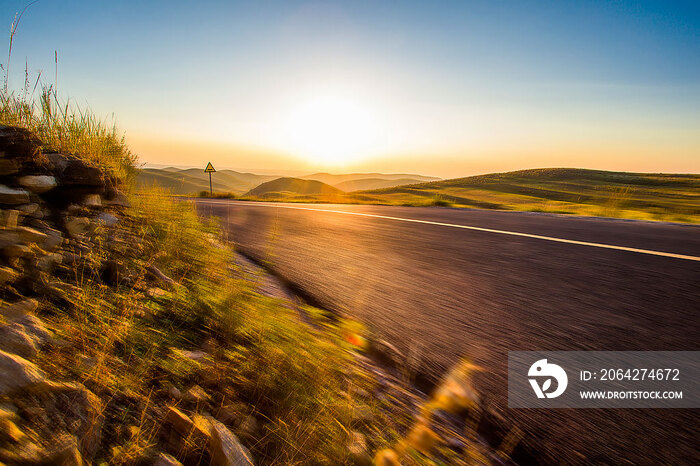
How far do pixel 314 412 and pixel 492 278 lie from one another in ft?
7.32

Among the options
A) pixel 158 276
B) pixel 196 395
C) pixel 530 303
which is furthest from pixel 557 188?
pixel 196 395

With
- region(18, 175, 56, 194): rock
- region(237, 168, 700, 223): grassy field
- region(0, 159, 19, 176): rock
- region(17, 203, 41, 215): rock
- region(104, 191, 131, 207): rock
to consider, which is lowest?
region(17, 203, 41, 215): rock

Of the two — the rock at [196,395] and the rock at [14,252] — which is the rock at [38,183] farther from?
the rock at [196,395]

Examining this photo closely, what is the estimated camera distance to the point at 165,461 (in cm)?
95

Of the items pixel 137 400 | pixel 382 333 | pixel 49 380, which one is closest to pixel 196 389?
pixel 137 400

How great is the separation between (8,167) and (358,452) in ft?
8.93

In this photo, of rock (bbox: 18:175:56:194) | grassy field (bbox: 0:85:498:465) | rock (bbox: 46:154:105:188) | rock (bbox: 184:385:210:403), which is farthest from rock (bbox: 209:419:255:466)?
rock (bbox: 46:154:105:188)

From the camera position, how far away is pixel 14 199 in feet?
6.29

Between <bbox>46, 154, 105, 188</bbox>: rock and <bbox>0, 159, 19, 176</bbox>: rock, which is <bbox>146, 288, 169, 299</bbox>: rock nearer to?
<bbox>0, 159, 19, 176</bbox>: rock

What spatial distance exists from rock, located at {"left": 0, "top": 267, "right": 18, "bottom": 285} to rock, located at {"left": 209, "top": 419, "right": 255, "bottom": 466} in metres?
1.33

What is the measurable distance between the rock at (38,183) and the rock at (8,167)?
7cm

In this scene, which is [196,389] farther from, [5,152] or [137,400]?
[5,152]

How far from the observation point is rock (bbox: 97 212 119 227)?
8.40ft

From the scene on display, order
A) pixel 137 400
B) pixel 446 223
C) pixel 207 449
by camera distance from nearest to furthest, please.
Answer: pixel 207 449, pixel 137 400, pixel 446 223
